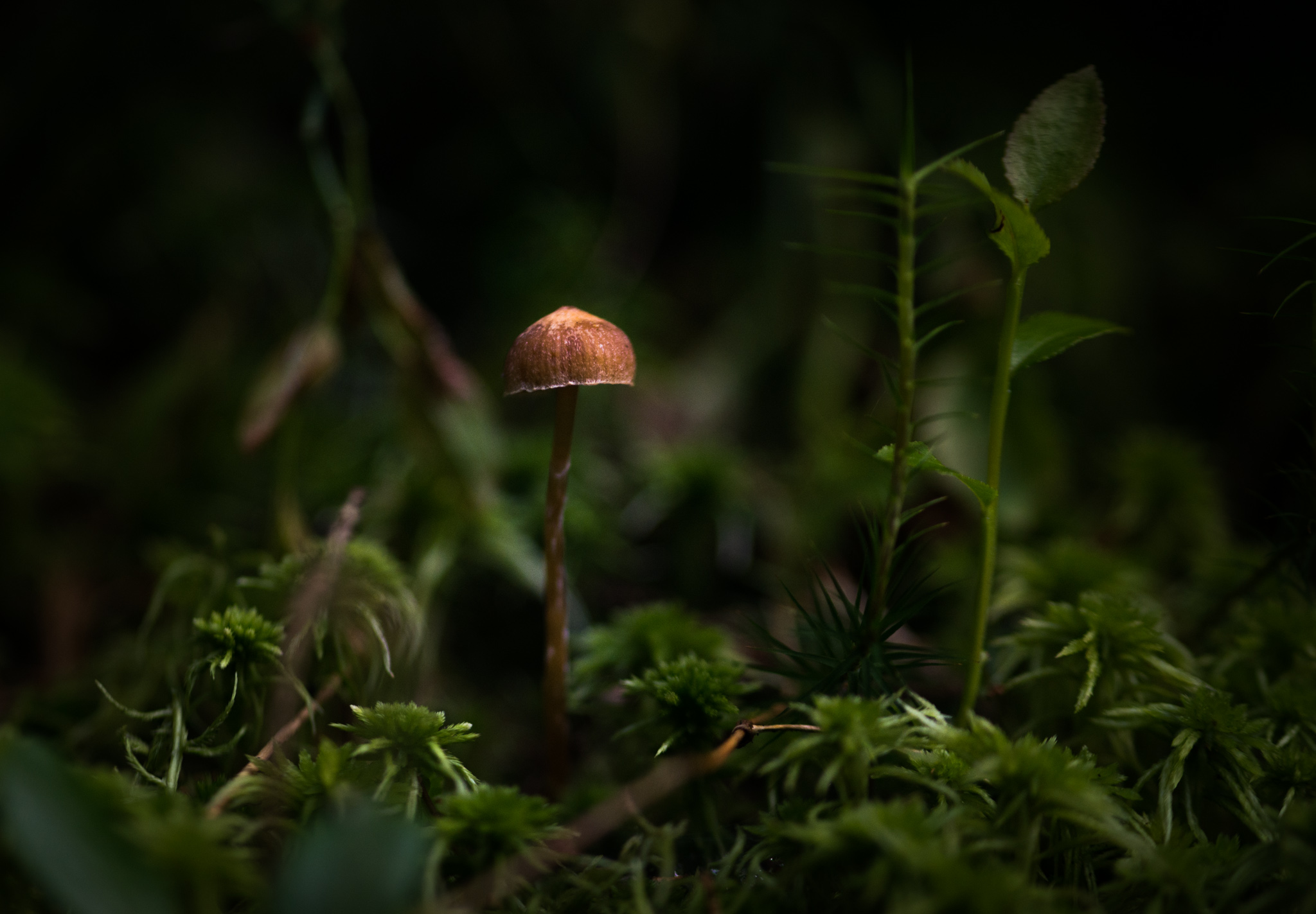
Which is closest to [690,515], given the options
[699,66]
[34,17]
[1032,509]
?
[1032,509]

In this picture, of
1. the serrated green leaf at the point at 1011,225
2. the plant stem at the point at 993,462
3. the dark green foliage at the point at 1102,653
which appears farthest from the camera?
the dark green foliage at the point at 1102,653

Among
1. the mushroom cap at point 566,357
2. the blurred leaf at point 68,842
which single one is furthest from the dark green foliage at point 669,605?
the mushroom cap at point 566,357

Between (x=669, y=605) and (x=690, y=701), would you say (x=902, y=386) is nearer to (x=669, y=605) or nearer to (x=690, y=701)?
(x=690, y=701)

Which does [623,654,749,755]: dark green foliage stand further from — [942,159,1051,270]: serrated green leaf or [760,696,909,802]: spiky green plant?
[942,159,1051,270]: serrated green leaf

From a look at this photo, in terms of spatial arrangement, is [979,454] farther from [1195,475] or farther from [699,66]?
[699,66]

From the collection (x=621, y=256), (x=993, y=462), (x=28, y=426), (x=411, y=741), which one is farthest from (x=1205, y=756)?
(x=28, y=426)

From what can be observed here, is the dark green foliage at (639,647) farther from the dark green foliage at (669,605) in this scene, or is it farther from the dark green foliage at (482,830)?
the dark green foliage at (482,830)
